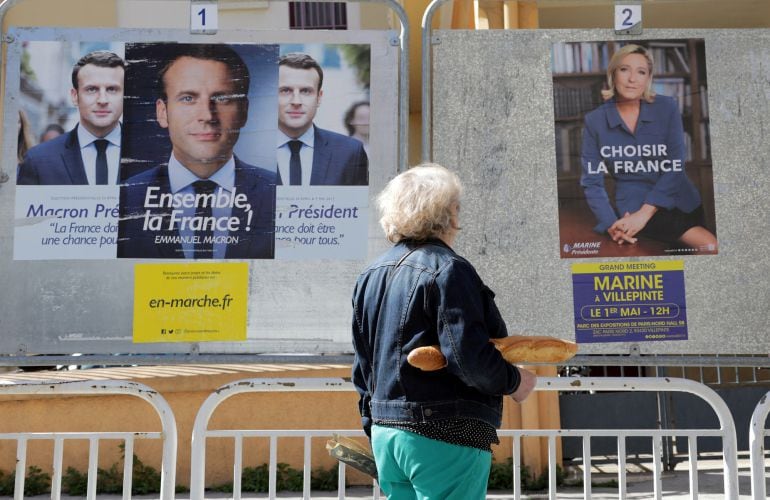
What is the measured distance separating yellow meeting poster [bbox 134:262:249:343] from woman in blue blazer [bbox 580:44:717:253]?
1808 millimetres

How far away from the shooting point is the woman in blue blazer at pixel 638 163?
14.8 ft

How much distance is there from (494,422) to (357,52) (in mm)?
2467

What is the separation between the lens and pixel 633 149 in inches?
181

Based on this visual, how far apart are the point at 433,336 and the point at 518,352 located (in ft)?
0.94

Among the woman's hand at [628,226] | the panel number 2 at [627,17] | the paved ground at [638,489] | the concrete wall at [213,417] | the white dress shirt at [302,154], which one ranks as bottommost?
the paved ground at [638,489]

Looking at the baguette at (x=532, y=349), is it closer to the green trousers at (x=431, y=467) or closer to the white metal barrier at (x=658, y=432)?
the green trousers at (x=431, y=467)

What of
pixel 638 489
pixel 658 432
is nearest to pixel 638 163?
pixel 658 432

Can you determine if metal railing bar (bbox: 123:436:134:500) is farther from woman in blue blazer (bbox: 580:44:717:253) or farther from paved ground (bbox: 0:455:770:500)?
paved ground (bbox: 0:455:770:500)

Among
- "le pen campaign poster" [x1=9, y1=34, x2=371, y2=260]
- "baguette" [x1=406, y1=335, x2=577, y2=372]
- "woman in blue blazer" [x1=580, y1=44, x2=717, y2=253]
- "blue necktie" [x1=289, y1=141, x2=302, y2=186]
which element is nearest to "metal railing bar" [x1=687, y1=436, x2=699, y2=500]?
"woman in blue blazer" [x1=580, y1=44, x2=717, y2=253]

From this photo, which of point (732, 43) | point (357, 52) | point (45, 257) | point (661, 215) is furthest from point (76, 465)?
point (732, 43)

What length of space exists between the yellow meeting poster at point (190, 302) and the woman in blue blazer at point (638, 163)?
1.81 metres

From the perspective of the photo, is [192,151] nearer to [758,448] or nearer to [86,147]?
[86,147]

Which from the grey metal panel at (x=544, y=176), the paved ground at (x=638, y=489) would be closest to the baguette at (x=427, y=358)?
the grey metal panel at (x=544, y=176)

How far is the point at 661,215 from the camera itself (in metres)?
4.53
